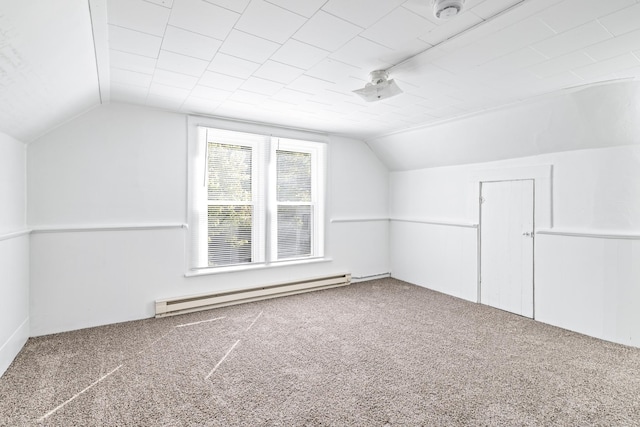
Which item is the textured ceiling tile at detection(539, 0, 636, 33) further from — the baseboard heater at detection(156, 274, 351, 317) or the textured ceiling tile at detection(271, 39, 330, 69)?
the baseboard heater at detection(156, 274, 351, 317)

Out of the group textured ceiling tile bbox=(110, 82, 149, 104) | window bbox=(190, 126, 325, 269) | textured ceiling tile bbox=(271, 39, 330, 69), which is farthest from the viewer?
window bbox=(190, 126, 325, 269)

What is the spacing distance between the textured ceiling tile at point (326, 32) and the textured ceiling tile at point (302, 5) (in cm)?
5

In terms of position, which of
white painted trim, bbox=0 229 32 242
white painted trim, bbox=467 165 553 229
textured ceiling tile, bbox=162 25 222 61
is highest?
textured ceiling tile, bbox=162 25 222 61

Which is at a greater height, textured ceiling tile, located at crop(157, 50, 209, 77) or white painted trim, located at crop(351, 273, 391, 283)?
textured ceiling tile, located at crop(157, 50, 209, 77)

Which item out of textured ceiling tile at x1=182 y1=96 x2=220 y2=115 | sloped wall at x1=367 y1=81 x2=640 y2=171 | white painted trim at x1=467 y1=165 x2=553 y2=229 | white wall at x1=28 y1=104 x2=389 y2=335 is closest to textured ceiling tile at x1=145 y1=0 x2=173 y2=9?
textured ceiling tile at x1=182 y1=96 x2=220 y2=115

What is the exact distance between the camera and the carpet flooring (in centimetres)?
193

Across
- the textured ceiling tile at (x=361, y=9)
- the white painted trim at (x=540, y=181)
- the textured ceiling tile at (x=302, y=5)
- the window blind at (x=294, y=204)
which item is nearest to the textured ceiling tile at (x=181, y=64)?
the textured ceiling tile at (x=302, y=5)

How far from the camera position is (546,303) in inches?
138

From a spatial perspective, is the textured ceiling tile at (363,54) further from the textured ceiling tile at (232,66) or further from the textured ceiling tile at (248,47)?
the textured ceiling tile at (232,66)

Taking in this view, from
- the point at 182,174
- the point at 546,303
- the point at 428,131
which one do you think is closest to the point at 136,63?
the point at 182,174

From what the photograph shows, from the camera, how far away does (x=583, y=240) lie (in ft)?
10.6

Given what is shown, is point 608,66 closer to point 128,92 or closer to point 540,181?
point 540,181

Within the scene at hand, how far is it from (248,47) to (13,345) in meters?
3.00

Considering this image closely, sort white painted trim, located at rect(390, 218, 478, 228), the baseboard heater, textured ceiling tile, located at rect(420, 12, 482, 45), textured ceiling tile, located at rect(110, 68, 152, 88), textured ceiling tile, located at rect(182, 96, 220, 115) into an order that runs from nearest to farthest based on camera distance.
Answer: textured ceiling tile, located at rect(420, 12, 482, 45)
textured ceiling tile, located at rect(110, 68, 152, 88)
textured ceiling tile, located at rect(182, 96, 220, 115)
the baseboard heater
white painted trim, located at rect(390, 218, 478, 228)
